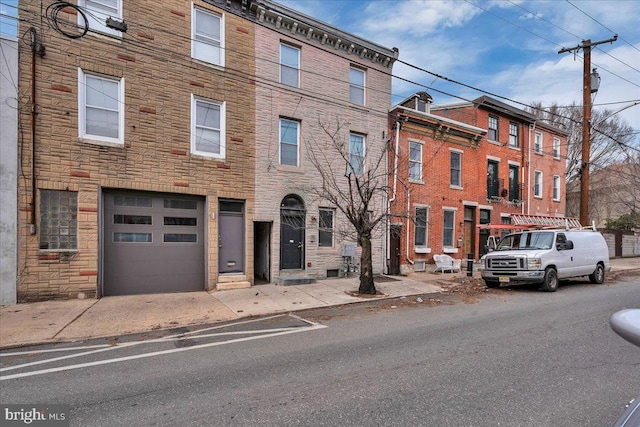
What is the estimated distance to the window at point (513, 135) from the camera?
19.5 m

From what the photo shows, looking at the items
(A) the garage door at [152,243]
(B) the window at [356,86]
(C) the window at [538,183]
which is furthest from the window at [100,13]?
(C) the window at [538,183]

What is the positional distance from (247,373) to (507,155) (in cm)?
1946

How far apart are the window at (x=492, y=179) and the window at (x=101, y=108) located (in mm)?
17059

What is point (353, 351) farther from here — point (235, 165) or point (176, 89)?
point (176, 89)

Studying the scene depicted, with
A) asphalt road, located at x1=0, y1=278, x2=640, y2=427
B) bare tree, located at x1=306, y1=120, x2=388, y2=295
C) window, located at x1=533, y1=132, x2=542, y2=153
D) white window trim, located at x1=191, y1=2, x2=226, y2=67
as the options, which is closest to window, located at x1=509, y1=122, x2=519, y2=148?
window, located at x1=533, y1=132, x2=542, y2=153

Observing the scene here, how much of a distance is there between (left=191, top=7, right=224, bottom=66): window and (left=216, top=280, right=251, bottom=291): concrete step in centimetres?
699

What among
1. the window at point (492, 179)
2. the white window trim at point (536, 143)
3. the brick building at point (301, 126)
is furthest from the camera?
the white window trim at point (536, 143)

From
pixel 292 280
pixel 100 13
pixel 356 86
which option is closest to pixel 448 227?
pixel 356 86

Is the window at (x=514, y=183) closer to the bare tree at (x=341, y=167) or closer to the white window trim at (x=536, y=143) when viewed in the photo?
the white window trim at (x=536, y=143)

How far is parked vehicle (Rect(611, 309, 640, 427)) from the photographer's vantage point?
4.91 ft

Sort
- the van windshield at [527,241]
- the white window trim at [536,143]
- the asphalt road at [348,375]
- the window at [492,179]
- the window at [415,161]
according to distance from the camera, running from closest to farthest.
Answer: the asphalt road at [348,375] → the van windshield at [527,241] → the window at [415,161] → the window at [492,179] → the white window trim at [536,143]

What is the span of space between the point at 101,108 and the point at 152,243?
12.9 feet

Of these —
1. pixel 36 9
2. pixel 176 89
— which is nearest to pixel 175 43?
pixel 176 89

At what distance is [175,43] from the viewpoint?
33.2 ft
